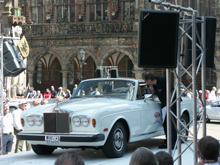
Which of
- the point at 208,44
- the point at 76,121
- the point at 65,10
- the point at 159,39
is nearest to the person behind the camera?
the point at 159,39

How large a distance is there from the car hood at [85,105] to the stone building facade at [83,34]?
24.2 meters

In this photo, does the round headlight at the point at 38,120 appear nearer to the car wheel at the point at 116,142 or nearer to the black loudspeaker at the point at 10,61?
the car wheel at the point at 116,142

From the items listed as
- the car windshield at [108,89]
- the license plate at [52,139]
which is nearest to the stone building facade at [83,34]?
the car windshield at [108,89]

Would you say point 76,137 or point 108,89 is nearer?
point 76,137

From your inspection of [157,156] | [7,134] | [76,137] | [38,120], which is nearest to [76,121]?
[76,137]

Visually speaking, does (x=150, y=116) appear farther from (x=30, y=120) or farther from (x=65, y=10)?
(x=65, y=10)

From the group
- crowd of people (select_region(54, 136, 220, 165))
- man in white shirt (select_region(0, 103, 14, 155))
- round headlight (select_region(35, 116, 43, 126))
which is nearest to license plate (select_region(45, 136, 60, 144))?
round headlight (select_region(35, 116, 43, 126))

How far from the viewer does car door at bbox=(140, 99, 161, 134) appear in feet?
31.3

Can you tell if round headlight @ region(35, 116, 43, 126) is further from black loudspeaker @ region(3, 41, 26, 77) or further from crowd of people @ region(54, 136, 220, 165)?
black loudspeaker @ region(3, 41, 26, 77)

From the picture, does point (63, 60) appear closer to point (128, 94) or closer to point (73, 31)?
point (73, 31)

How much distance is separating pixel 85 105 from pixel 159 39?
93.3 inches

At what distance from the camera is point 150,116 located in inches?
382

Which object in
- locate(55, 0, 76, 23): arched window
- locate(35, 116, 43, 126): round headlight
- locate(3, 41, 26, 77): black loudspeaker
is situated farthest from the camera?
locate(55, 0, 76, 23): arched window

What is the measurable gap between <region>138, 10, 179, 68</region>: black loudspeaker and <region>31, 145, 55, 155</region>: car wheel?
3164 millimetres
